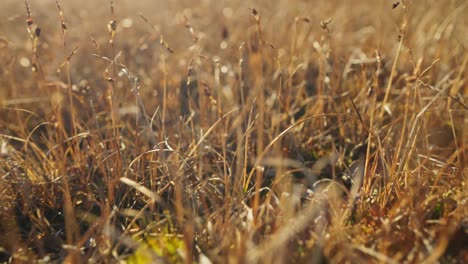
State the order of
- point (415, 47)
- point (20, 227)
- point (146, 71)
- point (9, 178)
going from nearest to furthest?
1. point (20, 227)
2. point (9, 178)
3. point (415, 47)
4. point (146, 71)

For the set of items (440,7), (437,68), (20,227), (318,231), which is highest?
(440,7)

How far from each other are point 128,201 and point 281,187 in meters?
0.47

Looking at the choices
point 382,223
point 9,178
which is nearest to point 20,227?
point 9,178

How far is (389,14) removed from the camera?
125 inches

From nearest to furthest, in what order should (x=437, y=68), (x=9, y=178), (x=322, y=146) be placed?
1. (x=9, y=178)
2. (x=322, y=146)
3. (x=437, y=68)

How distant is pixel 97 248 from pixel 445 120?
144 centimetres

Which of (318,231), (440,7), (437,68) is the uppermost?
(440,7)

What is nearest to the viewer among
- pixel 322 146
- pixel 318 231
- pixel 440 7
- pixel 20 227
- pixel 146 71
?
pixel 318 231

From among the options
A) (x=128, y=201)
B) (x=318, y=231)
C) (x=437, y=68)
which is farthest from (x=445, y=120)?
(x=128, y=201)

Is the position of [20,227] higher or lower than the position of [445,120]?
→ lower

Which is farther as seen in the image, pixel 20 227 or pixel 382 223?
pixel 20 227

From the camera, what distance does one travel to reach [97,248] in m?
1.13

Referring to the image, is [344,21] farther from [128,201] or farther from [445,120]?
[128,201]

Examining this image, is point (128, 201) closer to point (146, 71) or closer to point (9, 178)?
point (9, 178)
